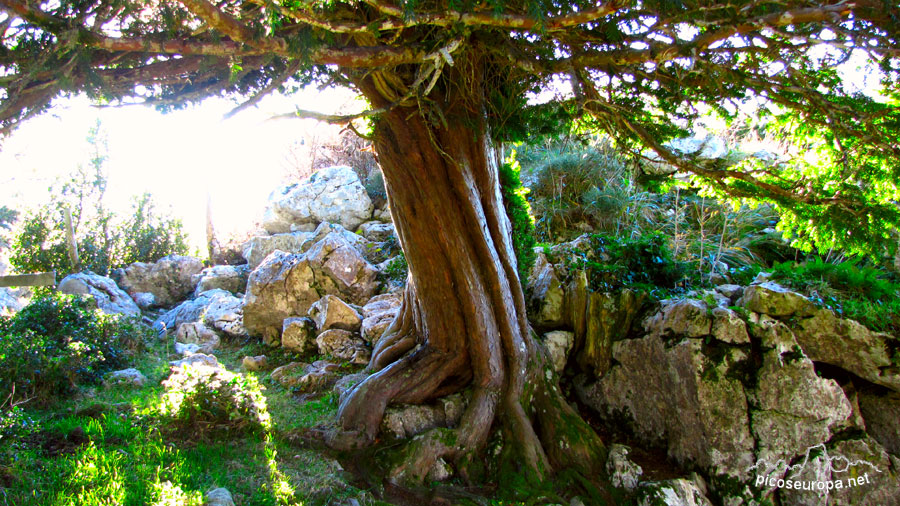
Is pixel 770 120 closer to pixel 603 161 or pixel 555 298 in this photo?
pixel 555 298

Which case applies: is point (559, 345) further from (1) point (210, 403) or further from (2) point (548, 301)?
(1) point (210, 403)

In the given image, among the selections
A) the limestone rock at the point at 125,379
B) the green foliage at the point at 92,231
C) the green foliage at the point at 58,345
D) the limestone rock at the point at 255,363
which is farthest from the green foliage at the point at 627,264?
the green foliage at the point at 92,231

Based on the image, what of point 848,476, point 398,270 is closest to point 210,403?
point 398,270

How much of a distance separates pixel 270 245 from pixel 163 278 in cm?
260

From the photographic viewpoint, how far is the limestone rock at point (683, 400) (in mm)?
5008

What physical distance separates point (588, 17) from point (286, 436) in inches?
188

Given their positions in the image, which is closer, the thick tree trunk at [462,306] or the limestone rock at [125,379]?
the thick tree trunk at [462,306]

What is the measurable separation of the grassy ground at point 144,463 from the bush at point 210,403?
0.10 metres

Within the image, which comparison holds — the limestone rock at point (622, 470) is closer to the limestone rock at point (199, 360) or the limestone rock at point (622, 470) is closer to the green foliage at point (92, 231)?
the limestone rock at point (199, 360)

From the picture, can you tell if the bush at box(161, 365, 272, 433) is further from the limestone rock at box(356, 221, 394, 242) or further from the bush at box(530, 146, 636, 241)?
the bush at box(530, 146, 636, 241)

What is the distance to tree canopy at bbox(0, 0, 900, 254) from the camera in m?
3.44

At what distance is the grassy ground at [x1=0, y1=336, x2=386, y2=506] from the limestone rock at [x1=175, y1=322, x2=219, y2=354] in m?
3.21

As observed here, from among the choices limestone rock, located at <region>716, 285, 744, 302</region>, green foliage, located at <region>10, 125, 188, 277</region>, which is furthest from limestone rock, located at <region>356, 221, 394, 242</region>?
limestone rock, located at <region>716, 285, 744, 302</region>

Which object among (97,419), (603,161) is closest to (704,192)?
(603,161)
